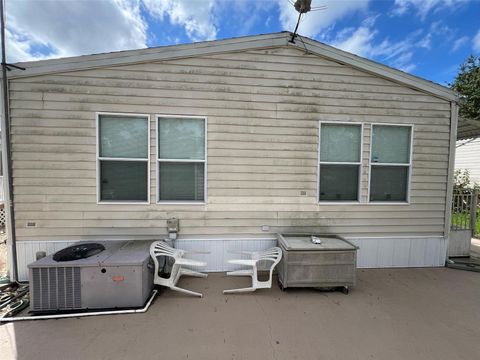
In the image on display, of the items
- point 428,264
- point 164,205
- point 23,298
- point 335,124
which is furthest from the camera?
point 428,264

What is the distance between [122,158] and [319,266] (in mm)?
3312

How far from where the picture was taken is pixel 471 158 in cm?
848

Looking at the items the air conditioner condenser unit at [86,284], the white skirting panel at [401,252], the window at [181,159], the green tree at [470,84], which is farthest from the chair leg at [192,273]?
the green tree at [470,84]

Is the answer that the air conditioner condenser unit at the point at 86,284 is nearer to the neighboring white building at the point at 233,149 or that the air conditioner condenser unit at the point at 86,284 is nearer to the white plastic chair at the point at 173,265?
the white plastic chair at the point at 173,265

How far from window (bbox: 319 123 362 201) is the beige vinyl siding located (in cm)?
13

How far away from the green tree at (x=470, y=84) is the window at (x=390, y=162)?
1266 centimetres

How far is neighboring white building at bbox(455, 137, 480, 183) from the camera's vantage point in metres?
8.23

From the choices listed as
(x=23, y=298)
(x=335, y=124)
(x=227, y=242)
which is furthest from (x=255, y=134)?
(x=23, y=298)

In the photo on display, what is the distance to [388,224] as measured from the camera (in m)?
3.71

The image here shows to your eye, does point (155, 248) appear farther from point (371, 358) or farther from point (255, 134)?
point (371, 358)

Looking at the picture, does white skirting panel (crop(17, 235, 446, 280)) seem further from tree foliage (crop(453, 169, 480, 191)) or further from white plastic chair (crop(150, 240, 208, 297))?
tree foliage (crop(453, 169, 480, 191))

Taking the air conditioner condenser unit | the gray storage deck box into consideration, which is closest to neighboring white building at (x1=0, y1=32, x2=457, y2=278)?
the gray storage deck box

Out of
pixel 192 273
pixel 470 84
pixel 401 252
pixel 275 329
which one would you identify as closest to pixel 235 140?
pixel 192 273

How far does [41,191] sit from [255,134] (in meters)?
3.33
